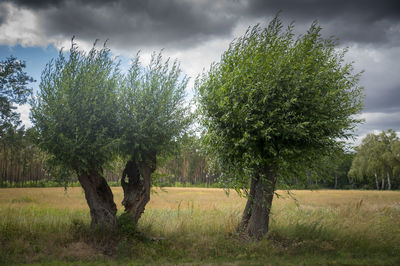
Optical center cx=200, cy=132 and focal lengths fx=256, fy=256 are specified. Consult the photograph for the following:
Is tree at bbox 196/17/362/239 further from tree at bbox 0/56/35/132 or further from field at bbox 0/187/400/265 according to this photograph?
tree at bbox 0/56/35/132

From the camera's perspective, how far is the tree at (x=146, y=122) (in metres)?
13.1

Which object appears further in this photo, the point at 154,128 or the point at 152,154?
the point at 152,154

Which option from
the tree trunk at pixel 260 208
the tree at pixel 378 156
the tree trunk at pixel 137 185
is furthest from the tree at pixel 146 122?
the tree at pixel 378 156

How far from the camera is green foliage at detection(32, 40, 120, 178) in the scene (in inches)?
479

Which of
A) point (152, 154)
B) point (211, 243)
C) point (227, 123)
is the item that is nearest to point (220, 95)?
point (227, 123)

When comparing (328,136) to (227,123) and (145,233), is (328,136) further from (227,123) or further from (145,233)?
(145,233)

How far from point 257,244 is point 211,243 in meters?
2.22

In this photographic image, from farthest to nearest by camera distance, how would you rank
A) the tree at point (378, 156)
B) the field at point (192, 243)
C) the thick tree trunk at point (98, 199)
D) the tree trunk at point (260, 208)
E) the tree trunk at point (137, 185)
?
the tree at point (378, 156)
the tree trunk at point (137, 185)
the tree trunk at point (260, 208)
the thick tree trunk at point (98, 199)
the field at point (192, 243)

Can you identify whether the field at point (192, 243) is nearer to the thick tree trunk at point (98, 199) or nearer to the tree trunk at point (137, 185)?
the thick tree trunk at point (98, 199)

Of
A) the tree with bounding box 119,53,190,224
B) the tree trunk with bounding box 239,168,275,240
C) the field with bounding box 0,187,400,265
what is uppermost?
the tree with bounding box 119,53,190,224

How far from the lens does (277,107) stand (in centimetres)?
1283

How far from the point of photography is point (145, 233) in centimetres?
1348

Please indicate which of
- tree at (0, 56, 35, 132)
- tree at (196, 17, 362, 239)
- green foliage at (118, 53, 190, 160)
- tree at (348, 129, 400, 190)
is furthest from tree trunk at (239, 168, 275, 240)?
tree at (348, 129, 400, 190)

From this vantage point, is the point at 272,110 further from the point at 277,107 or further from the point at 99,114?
the point at 99,114
